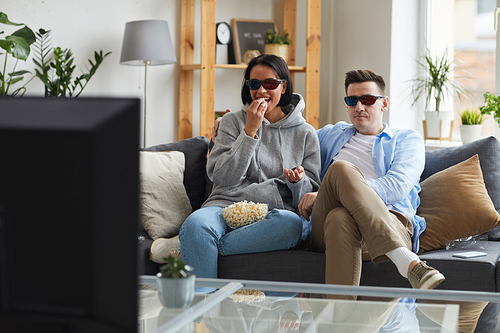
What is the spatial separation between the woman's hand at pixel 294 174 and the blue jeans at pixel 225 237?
0.51 ft

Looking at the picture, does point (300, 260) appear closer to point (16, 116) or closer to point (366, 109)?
point (366, 109)

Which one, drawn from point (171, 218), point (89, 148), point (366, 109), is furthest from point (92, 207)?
point (366, 109)

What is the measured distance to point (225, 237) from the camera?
1.93 metres

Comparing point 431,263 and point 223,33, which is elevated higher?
point 223,33

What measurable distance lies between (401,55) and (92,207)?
3.35 metres

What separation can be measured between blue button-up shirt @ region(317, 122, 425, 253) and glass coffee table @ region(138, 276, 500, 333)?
98 centimetres

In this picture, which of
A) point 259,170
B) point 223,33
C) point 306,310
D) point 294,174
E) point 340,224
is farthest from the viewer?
point 223,33

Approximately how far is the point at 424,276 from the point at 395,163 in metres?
0.63

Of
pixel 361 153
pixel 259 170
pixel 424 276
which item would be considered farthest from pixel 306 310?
pixel 361 153

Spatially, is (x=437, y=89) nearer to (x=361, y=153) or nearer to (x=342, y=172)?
(x=361, y=153)

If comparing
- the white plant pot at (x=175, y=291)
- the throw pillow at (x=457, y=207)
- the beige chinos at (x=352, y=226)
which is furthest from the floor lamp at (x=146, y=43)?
A: the white plant pot at (x=175, y=291)

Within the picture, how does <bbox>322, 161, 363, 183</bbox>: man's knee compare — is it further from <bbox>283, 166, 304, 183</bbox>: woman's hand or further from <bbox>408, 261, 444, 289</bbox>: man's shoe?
<bbox>408, 261, 444, 289</bbox>: man's shoe

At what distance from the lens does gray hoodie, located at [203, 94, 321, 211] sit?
6.90 feet

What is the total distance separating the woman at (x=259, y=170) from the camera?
191cm
